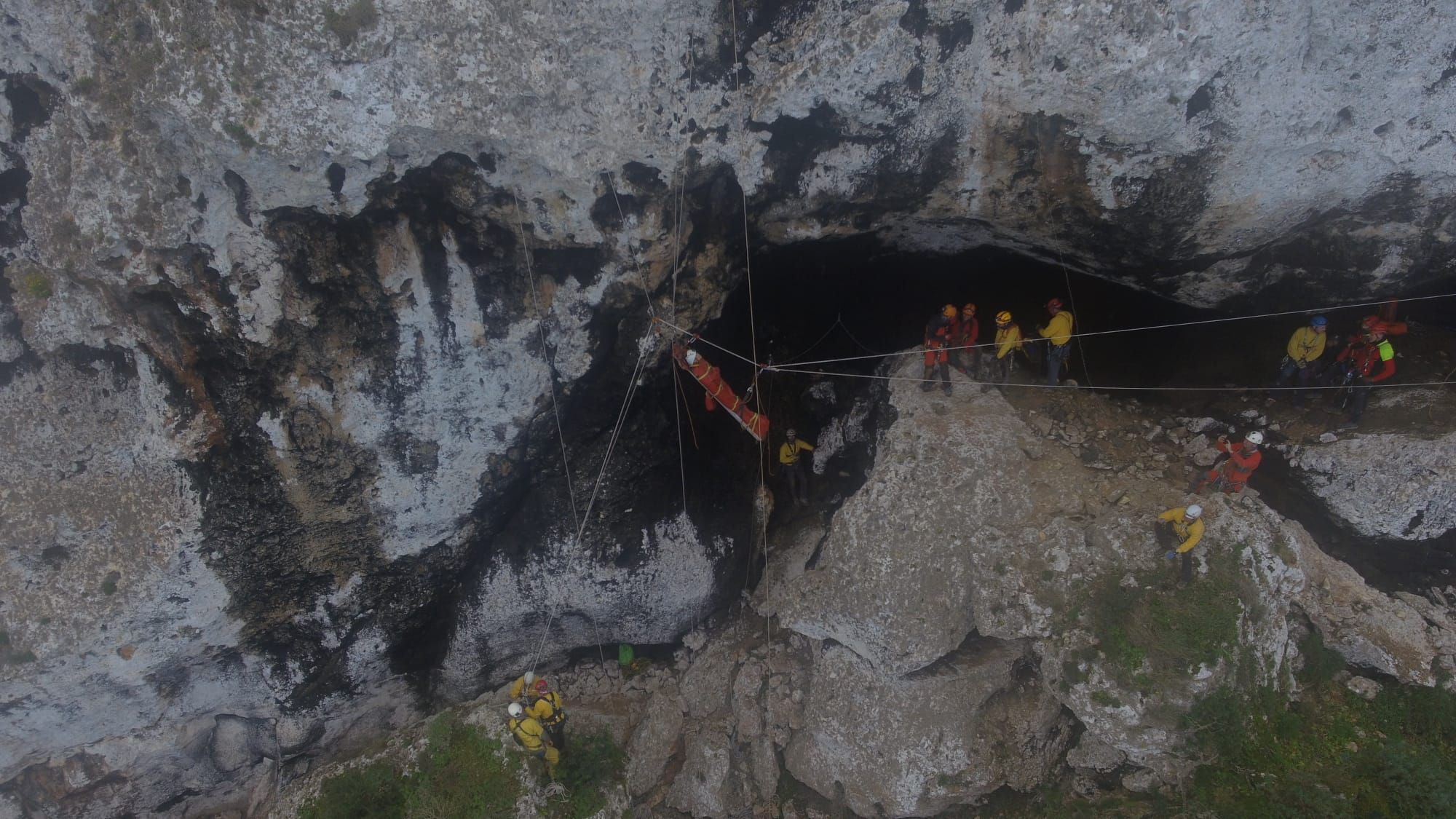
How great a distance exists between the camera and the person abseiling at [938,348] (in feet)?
25.3

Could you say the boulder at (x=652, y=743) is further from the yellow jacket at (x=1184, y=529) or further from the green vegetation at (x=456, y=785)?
the yellow jacket at (x=1184, y=529)

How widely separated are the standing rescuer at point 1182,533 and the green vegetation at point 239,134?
841 cm

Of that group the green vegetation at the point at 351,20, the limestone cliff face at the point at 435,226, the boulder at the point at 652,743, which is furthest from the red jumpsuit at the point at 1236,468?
the green vegetation at the point at 351,20

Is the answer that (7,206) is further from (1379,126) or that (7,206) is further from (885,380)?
(1379,126)

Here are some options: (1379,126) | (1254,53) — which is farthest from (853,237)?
(1379,126)

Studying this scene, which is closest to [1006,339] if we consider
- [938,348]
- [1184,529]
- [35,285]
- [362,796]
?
[938,348]

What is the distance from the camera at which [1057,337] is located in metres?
7.57

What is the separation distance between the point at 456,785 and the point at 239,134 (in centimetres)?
708

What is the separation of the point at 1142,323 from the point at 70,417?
11.5m

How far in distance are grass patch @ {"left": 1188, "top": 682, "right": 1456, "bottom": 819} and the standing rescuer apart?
3.87 ft

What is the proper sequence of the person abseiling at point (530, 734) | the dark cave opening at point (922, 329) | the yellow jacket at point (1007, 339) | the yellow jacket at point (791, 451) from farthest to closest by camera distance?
1. the yellow jacket at point (791, 451)
2. the yellow jacket at point (1007, 339)
3. the dark cave opening at point (922, 329)
4. the person abseiling at point (530, 734)

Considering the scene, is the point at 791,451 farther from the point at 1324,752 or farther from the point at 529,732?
the point at 1324,752

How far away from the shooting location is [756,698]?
8312mm

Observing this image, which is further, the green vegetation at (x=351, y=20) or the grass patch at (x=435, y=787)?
the grass patch at (x=435, y=787)
